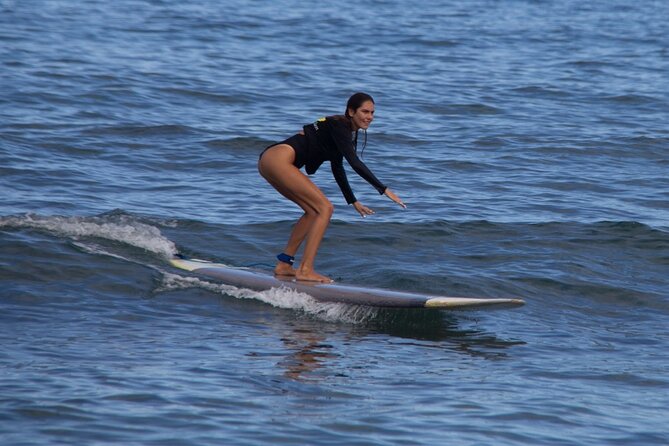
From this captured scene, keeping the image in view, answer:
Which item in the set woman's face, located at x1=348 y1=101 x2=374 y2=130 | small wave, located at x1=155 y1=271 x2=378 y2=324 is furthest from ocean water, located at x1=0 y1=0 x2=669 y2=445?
woman's face, located at x1=348 y1=101 x2=374 y2=130

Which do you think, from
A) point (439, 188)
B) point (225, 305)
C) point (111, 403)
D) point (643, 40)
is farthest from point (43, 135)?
point (643, 40)

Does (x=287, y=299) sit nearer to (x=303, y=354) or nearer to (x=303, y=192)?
(x=303, y=192)

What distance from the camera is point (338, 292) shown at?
10.1 metres

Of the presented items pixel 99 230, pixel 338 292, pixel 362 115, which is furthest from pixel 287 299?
pixel 99 230

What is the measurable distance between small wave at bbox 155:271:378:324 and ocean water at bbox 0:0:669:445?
3 cm

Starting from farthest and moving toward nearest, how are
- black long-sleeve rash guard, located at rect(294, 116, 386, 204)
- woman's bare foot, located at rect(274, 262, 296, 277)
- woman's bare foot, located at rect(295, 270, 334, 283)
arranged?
woman's bare foot, located at rect(274, 262, 296, 277), woman's bare foot, located at rect(295, 270, 334, 283), black long-sleeve rash guard, located at rect(294, 116, 386, 204)

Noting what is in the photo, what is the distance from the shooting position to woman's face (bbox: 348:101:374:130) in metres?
9.93

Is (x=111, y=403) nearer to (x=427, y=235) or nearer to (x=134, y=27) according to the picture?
(x=427, y=235)

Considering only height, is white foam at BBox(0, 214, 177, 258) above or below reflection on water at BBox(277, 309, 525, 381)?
above

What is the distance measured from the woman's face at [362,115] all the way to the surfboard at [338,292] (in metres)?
1.49

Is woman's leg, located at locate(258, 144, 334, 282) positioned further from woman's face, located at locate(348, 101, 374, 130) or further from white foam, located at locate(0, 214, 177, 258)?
white foam, located at locate(0, 214, 177, 258)

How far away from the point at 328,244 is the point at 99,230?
2639 millimetres

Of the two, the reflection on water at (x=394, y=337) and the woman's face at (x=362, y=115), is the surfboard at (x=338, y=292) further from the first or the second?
the woman's face at (x=362, y=115)

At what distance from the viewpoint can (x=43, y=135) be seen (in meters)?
17.9
